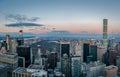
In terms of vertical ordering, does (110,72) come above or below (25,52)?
below

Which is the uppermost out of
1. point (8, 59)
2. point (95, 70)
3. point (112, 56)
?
point (8, 59)

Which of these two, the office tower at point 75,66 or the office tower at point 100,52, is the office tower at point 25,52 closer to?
the office tower at point 75,66

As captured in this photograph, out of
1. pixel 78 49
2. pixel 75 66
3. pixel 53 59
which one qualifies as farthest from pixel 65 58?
pixel 78 49

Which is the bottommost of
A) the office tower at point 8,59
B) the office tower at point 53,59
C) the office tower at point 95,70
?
the office tower at point 95,70

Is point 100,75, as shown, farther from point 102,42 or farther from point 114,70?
point 102,42

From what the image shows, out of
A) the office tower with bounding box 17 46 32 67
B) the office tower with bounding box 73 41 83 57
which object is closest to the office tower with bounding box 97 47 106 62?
the office tower with bounding box 73 41 83 57

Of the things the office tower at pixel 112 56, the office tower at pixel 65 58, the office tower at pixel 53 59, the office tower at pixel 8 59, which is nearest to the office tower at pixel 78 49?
the office tower at pixel 65 58

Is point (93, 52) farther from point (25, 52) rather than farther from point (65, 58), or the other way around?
point (25, 52)
